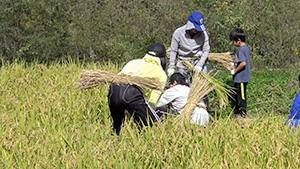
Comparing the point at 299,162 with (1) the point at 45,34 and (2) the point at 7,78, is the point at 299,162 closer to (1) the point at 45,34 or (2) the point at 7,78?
(2) the point at 7,78

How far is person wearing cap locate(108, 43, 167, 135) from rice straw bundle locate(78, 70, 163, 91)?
0.21 feet

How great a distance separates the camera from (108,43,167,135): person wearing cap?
4.23 metres

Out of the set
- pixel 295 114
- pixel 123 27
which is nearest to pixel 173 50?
pixel 295 114

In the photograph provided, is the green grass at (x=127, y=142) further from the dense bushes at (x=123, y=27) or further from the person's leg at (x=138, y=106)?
the dense bushes at (x=123, y=27)

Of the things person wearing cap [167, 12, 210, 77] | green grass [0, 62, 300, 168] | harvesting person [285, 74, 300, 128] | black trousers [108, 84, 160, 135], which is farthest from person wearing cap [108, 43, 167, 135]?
harvesting person [285, 74, 300, 128]

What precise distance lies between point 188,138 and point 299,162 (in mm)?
894

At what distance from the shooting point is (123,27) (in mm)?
10188

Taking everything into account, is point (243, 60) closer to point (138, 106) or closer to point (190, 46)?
point (190, 46)

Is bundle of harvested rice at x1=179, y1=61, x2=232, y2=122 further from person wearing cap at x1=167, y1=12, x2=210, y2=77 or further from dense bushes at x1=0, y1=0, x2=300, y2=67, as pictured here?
dense bushes at x1=0, y1=0, x2=300, y2=67

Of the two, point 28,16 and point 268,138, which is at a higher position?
point 28,16

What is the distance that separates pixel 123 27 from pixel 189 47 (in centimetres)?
507

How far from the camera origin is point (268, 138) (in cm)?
374

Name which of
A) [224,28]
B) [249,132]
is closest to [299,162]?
[249,132]

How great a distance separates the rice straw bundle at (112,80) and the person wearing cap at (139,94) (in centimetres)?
6
